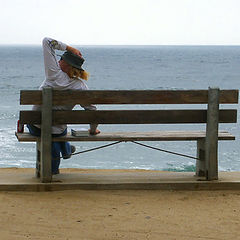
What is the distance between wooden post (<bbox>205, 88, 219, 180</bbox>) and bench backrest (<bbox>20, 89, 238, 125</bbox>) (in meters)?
0.01

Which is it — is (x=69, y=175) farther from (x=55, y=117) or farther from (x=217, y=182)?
(x=217, y=182)

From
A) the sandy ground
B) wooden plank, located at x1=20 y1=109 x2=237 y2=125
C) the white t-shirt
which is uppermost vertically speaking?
the white t-shirt

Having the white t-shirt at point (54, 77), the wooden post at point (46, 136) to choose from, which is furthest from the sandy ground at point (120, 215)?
the white t-shirt at point (54, 77)

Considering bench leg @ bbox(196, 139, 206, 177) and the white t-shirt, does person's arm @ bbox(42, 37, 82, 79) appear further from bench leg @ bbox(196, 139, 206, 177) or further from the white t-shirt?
bench leg @ bbox(196, 139, 206, 177)

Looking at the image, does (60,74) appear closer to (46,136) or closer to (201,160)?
(46,136)

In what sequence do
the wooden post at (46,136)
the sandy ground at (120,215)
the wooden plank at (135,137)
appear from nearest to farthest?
the sandy ground at (120,215)
the wooden post at (46,136)
the wooden plank at (135,137)

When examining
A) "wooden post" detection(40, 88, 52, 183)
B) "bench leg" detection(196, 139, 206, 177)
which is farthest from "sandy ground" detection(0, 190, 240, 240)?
"bench leg" detection(196, 139, 206, 177)

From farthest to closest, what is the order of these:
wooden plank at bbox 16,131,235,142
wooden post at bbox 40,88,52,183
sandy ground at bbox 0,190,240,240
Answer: wooden plank at bbox 16,131,235,142 → wooden post at bbox 40,88,52,183 → sandy ground at bbox 0,190,240,240

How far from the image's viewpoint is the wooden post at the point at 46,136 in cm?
711

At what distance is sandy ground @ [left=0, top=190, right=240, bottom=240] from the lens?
5.83 m

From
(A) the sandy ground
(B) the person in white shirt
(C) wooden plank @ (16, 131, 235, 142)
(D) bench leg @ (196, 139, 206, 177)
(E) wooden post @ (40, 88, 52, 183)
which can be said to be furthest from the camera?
(D) bench leg @ (196, 139, 206, 177)

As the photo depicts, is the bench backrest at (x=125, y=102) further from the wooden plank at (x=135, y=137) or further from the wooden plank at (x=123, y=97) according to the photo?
the wooden plank at (x=135, y=137)

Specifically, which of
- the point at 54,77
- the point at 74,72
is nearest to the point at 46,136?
the point at 54,77

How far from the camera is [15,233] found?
5793mm
